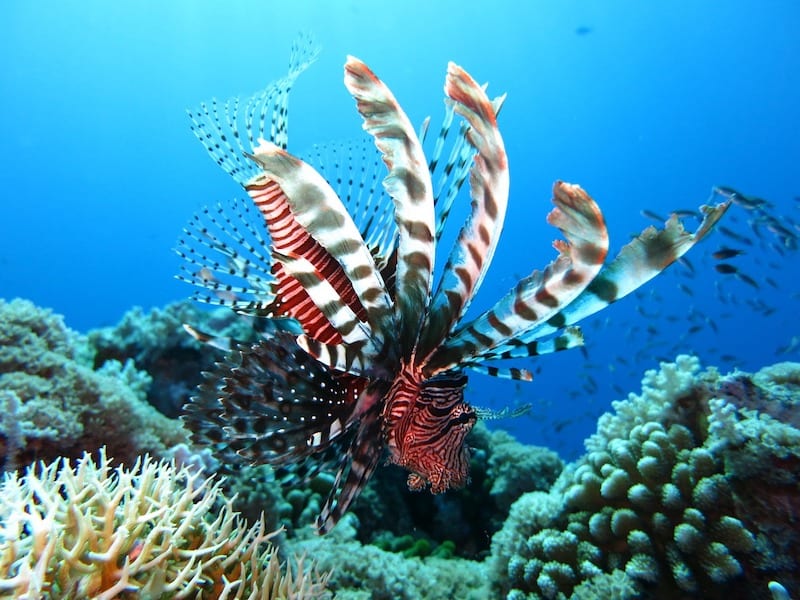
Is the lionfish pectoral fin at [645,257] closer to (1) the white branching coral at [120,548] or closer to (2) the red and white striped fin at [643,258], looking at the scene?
(2) the red and white striped fin at [643,258]

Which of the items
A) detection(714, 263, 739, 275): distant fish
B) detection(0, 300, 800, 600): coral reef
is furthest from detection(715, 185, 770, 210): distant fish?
detection(0, 300, 800, 600): coral reef

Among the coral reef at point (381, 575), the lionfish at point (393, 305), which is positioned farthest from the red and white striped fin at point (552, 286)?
the coral reef at point (381, 575)

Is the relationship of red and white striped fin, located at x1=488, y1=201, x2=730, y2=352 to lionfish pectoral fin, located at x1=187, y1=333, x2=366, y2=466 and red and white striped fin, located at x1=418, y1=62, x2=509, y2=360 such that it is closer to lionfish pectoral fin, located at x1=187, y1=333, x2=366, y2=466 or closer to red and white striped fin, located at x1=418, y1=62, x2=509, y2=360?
red and white striped fin, located at x1=418, y1=62, x2=509, y2=360

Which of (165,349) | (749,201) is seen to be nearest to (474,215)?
(165,349)

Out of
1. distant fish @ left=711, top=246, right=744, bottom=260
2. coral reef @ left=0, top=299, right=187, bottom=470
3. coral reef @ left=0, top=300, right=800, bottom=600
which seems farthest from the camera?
distant fish @ left=711, top=246, right=744, bottom=260

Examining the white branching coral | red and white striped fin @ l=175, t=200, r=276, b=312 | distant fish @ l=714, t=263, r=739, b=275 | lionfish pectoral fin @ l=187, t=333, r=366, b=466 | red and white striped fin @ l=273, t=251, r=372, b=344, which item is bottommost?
the white branching coral

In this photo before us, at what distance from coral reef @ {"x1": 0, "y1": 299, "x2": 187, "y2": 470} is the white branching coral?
1348 mm

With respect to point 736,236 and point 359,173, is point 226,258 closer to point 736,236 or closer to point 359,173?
point 359,173

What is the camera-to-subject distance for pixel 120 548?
5.35 ft

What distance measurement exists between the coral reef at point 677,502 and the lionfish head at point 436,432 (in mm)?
1233

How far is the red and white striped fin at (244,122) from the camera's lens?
3801 millimetres

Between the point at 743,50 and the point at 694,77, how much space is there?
480 cm

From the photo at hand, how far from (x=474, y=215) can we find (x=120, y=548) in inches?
58.8

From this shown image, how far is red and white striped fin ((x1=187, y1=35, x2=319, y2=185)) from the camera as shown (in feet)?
12.5
